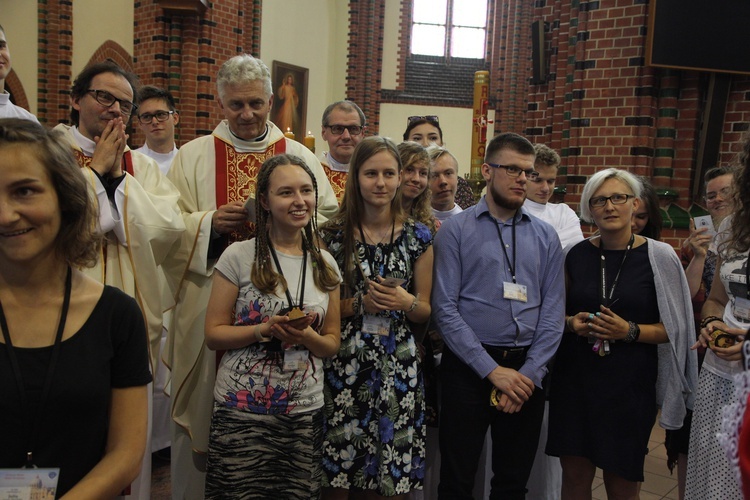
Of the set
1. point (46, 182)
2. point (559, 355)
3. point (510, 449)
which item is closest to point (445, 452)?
point (510, 449)

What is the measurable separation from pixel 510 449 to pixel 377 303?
933 mm

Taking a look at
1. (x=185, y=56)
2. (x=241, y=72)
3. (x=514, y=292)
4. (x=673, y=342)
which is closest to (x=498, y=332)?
(x=514, y=292)

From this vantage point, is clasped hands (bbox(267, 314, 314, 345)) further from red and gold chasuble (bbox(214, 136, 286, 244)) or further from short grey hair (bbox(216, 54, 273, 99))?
short grey hair (bbox(216, 54, 273, 99))

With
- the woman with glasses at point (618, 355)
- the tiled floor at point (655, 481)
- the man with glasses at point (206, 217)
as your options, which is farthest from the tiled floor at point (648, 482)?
the woman with glasses at point (618, 355)

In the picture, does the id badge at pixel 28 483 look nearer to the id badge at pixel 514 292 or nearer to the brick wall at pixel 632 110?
the id badge at pixel 514 292

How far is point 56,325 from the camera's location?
1526 millimetres

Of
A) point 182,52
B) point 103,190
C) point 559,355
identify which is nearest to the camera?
point 103,190

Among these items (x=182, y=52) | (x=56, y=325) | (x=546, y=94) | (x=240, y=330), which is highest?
(x=182, y=52)

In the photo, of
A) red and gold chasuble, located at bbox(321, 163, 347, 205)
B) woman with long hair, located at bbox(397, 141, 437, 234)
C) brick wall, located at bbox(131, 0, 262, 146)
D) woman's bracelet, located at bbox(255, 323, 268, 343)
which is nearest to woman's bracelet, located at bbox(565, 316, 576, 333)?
woman with long hair, located at bbox(397, 141, 437, 234)

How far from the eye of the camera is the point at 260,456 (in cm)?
228

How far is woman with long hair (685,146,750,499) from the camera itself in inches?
89.4

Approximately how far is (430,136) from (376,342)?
2.04 m

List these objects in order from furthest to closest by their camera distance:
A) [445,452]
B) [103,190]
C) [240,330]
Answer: [445,452], [103,190], [240,330]

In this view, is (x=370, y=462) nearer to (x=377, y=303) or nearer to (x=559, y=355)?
(x=377, y=303)
